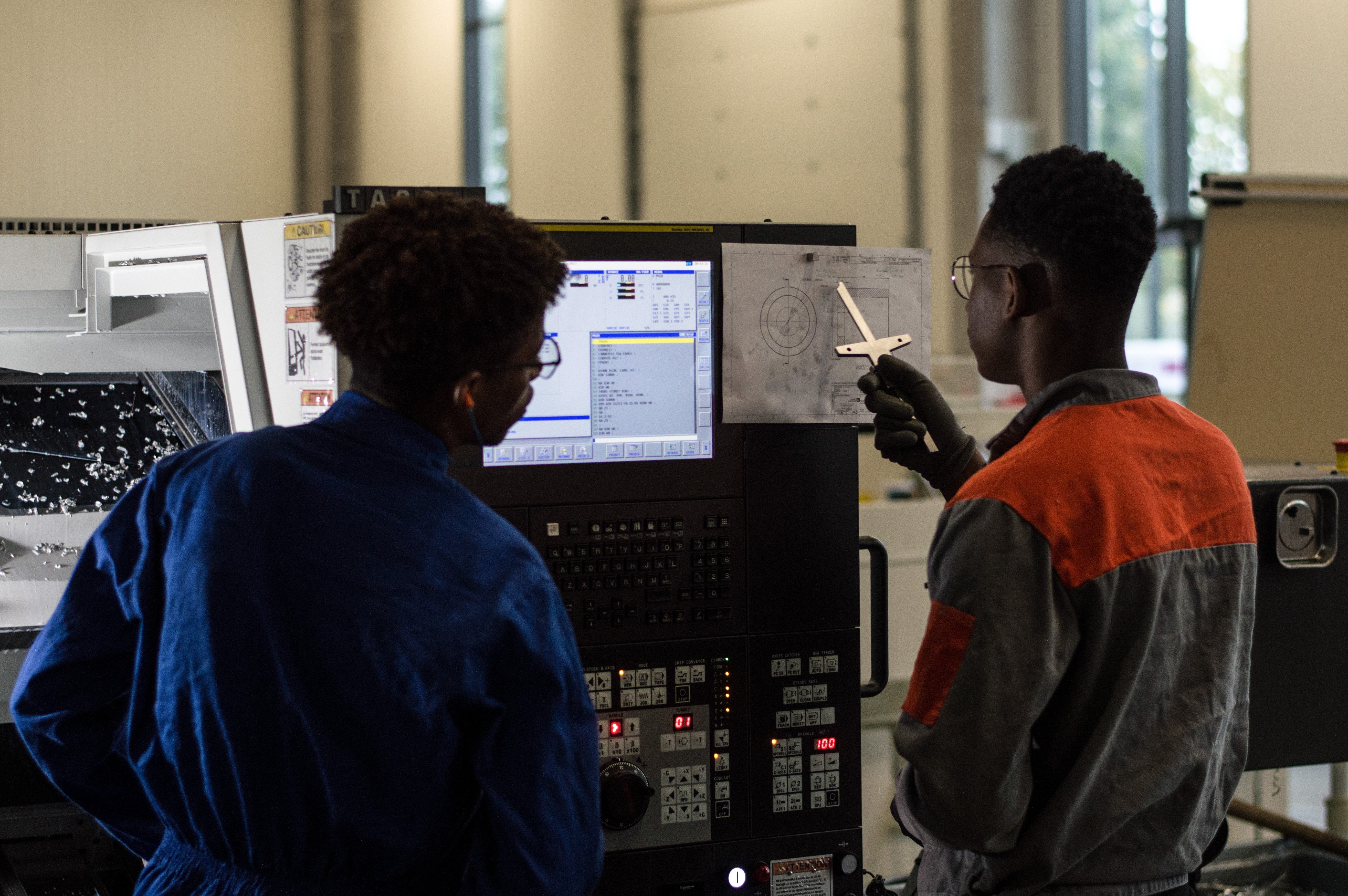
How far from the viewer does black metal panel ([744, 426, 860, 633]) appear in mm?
1340

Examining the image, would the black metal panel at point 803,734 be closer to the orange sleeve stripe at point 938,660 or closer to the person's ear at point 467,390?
the orange sleeve stripe at point 938,660

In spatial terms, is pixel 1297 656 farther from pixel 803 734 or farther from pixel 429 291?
pixel 429 291

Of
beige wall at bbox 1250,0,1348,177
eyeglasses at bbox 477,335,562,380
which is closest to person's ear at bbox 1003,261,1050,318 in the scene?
eyeglasses at bbox 477,335,562,380

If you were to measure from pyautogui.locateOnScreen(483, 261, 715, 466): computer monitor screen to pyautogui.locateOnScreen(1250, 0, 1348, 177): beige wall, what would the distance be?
2.32 metres

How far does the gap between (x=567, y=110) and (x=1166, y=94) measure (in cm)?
309

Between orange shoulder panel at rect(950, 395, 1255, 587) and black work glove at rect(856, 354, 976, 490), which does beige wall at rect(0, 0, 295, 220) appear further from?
orange shoulder panel at rect(950, 395, 1255, 587)

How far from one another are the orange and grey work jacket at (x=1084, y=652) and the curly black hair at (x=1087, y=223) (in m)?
0.10

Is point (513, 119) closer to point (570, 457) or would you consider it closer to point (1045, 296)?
point (570, 457)

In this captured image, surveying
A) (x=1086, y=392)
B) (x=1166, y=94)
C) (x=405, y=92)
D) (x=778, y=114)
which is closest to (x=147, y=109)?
(x=405, y=92)

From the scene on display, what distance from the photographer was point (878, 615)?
4.57ft

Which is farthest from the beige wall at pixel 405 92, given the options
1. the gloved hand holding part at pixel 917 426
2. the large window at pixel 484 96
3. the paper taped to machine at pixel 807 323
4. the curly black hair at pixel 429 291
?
the curly black hair at pixel 429 291

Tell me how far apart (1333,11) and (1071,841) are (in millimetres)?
2827

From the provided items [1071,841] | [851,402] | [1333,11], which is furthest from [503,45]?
[1071,841]

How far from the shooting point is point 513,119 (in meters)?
3.57
